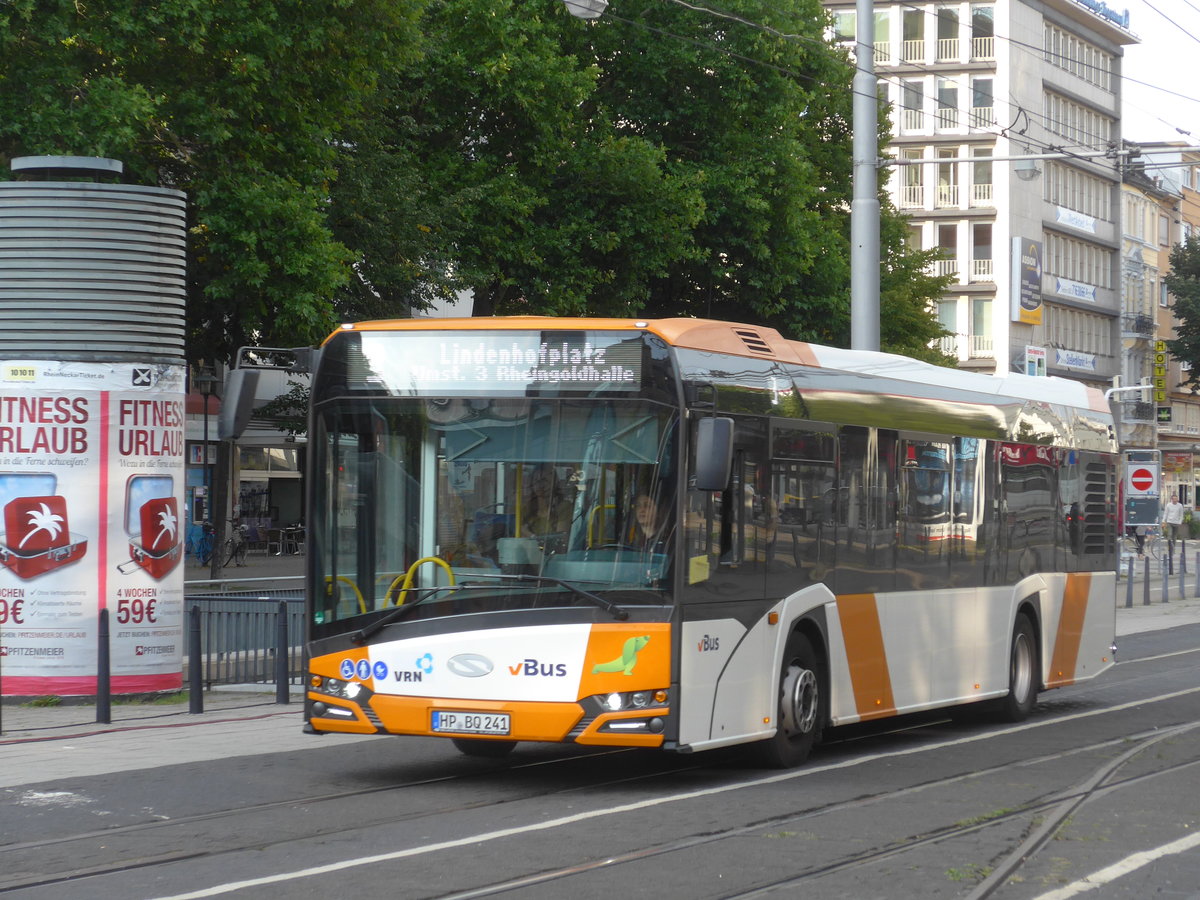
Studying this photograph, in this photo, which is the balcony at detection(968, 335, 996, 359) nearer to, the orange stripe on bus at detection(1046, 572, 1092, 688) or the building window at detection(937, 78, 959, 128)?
the building window at detection(937, 78, 959, 128)

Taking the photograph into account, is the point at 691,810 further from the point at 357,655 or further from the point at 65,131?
the point at 65,131

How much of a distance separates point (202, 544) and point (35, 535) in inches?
1069

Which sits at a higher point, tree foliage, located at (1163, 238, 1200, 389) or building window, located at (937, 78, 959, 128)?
building window, located at (937, 78, 959, 128)

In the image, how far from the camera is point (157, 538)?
16.5 metres

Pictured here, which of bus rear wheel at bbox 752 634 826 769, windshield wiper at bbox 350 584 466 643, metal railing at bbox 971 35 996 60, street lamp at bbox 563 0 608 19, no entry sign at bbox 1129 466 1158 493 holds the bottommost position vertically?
bus rear wheel at bbox 752 634 826 769

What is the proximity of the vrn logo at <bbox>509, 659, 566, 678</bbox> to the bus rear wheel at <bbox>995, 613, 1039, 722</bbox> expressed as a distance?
628 cm

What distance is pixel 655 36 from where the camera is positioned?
34219 millimetres

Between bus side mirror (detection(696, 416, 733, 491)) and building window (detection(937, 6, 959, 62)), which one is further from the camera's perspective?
building window (detection(937, 6, 959, 62))

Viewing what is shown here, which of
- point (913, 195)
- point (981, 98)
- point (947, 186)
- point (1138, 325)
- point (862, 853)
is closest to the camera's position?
point (862, 853)

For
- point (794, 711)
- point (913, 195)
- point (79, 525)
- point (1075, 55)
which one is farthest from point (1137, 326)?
point (794, 711)

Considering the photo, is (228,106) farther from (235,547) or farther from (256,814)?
(235,547)

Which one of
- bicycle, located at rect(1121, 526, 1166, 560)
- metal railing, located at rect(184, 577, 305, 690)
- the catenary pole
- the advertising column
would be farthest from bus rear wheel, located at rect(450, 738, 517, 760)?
bicycle, located at rect(1121, 526, 1166, 560)

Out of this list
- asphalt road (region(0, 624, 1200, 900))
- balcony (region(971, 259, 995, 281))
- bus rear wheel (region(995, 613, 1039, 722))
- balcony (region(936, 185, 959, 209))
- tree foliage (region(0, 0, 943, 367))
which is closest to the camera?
asphalt road (region(0, 624, 1200, 900))

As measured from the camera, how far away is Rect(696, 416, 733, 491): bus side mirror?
33.2 ft
